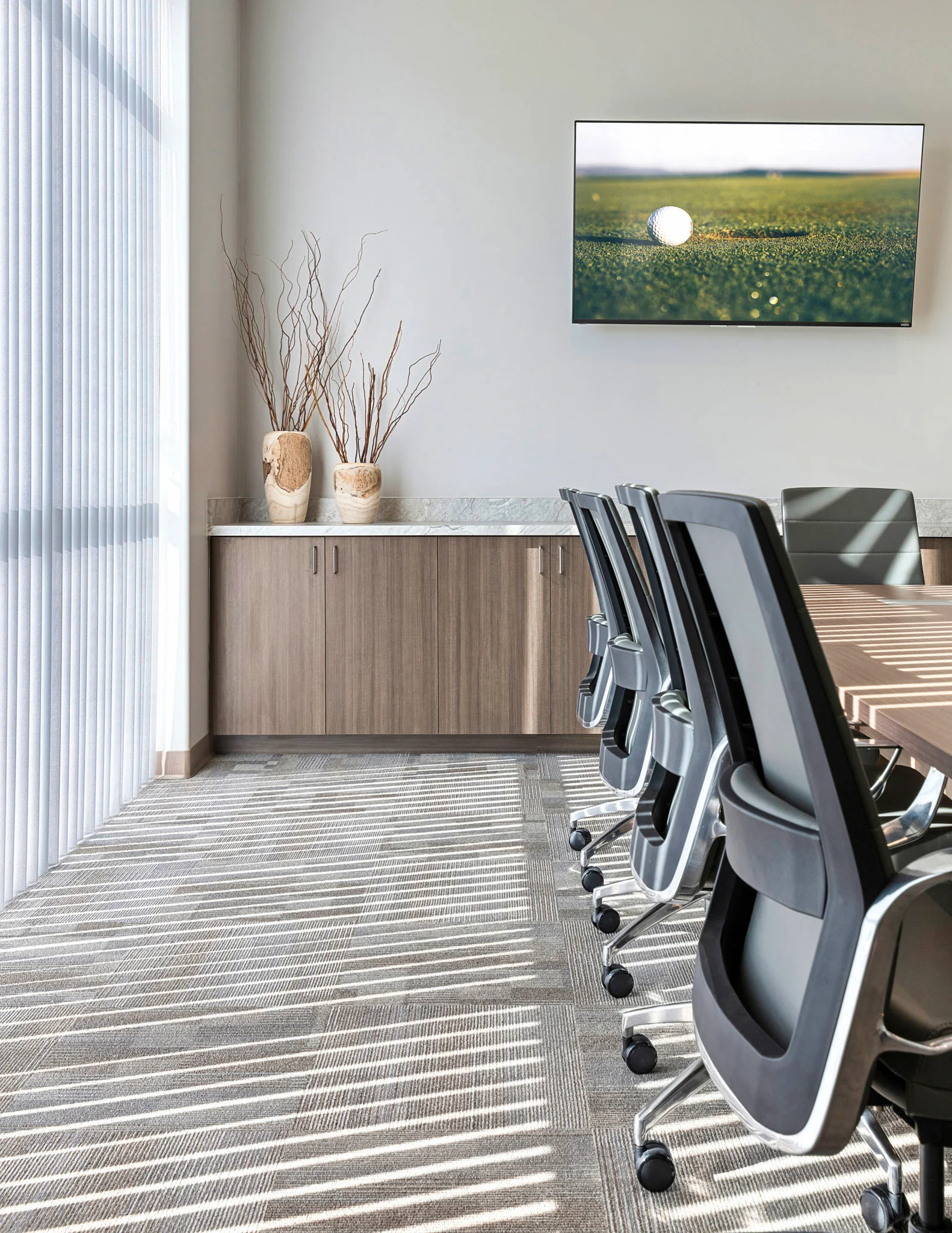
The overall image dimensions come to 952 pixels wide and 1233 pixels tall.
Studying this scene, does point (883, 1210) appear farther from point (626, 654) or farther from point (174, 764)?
point (174, 764)

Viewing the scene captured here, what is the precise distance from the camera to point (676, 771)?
1907 millimetres

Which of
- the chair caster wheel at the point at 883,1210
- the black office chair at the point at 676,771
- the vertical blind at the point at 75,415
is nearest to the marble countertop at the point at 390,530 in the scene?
the vertical blind at the point at 75,415

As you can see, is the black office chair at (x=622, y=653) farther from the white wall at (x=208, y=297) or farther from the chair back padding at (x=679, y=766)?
the white wall at (x=208, y=297)

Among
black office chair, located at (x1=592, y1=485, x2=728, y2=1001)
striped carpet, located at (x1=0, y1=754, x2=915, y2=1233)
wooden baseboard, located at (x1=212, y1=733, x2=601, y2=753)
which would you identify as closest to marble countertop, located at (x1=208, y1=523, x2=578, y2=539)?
wooden baseboard, located at (x1=212, y1=733, x2=601, y2=753)

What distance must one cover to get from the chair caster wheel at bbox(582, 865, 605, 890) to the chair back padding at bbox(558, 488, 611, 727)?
18.2 inches

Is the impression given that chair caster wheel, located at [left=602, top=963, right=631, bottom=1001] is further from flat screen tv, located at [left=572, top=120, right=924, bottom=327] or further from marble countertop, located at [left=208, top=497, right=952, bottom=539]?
flat screen tv, located at [left=572, top=120, right=924, bottom=327]

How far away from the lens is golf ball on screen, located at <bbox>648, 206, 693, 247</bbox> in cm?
486

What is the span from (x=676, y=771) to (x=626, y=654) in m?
0.67

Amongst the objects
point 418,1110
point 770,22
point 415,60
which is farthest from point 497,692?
point 770,22

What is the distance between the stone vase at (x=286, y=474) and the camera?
4711mm

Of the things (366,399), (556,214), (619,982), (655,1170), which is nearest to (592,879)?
(619,982)

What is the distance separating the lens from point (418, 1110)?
191 cm

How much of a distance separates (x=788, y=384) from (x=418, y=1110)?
4067 mm

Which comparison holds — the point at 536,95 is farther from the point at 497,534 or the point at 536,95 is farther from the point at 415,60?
the point at 497,534
